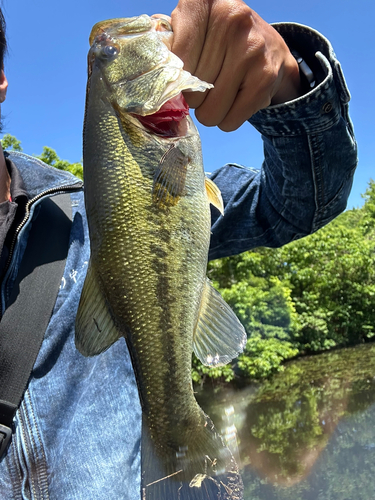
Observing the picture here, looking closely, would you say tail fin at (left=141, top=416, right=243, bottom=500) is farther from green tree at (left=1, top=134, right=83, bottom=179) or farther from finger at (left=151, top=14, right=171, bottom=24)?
green tree at (left=1, top=134, right=83, bottom=179)

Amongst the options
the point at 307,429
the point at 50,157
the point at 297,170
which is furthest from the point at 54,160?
the point at 297,170

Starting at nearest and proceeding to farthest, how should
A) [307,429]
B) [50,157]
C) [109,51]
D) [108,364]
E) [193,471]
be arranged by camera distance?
[193,471] < [109,51] < [108,364] < [307,429] < [50,157]

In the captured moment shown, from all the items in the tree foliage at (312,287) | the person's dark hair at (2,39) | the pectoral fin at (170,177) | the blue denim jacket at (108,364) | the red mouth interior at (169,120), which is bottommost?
the tree foliage at (312,287)

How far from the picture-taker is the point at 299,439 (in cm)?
1170

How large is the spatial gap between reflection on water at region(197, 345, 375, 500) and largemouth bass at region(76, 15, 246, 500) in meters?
6.62

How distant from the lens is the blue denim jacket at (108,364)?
176 cm

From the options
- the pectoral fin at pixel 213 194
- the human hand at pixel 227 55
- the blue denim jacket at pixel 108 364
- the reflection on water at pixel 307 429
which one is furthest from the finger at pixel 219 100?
the reflection on water at pixel 307 429

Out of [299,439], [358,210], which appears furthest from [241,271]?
[358,210]

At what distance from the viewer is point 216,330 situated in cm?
147

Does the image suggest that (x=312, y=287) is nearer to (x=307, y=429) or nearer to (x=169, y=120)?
(x=307, y=429)

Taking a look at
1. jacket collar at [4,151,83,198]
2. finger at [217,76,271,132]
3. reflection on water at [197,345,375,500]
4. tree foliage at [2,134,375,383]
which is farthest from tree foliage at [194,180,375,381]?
finger at [217,76,271,132]

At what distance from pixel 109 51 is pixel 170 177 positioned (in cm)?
64

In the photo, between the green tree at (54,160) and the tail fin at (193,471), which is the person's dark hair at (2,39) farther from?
the green tree at (54,160)

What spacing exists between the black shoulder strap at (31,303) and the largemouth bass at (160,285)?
2.20 feet
